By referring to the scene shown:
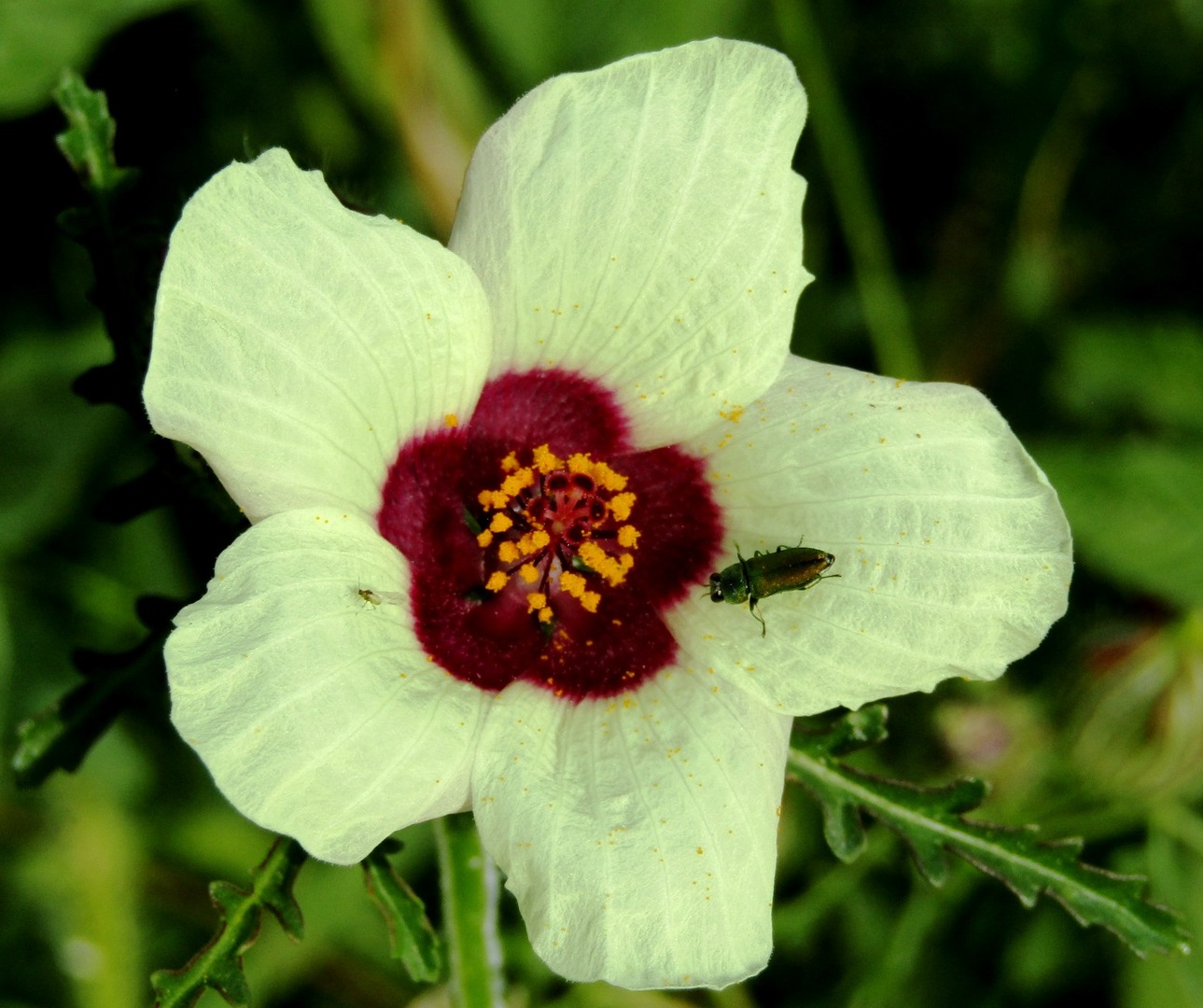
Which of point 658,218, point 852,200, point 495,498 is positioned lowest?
point 852,200

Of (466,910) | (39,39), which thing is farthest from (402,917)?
(39,39)

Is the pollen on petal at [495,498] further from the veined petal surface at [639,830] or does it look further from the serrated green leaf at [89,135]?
the serrated green leaf at [89,135]

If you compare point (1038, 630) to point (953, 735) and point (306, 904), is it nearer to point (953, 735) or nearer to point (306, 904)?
point (953, 735)

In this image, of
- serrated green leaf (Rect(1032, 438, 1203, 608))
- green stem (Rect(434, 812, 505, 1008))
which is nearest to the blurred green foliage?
serrated green leaf (Rect(1032, 438, 1203, 608))

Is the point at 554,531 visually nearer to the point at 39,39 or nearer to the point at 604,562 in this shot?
the point at 604,562

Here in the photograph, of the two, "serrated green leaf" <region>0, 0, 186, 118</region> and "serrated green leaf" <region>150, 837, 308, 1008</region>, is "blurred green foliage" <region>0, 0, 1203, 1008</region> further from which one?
"serrated green leaf" <region>150, 837, 308, 1008</region>

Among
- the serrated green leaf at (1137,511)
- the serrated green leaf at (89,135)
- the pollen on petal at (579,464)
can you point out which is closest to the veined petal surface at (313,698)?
the pollen on petal at (579,464)

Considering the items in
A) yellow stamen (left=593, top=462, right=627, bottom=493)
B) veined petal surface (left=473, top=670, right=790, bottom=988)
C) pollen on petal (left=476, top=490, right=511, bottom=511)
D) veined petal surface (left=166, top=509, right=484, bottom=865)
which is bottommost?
veined petal surface (left=473, top=670, right=790, bottom=988)
